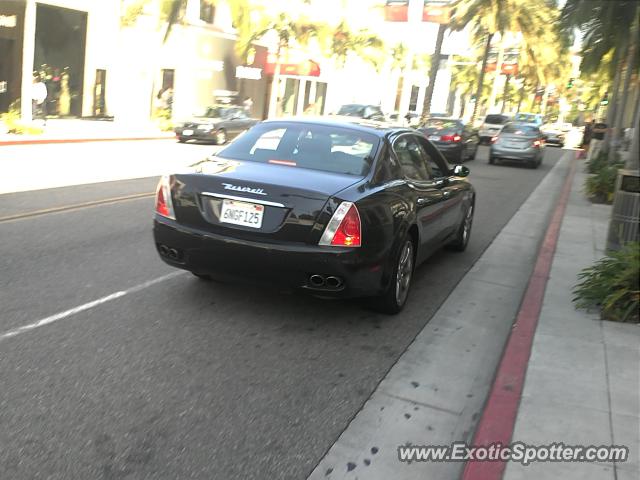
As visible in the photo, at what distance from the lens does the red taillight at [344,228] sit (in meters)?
5.06

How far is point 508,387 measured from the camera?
448 centimetres

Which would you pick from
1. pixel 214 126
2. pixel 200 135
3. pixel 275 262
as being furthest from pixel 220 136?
pixel 275 262

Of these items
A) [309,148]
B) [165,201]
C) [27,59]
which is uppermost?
[27,59]

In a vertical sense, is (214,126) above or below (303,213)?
below

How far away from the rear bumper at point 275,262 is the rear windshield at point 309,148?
0.91 meters

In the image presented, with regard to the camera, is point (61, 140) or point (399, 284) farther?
point (61, 140)

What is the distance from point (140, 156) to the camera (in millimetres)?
18031

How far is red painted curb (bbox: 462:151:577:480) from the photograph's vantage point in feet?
11.4

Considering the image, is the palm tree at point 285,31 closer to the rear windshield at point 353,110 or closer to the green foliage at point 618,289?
the rear windshield at point 353,110

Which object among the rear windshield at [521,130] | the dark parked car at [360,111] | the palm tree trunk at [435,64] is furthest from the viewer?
the palm tree trunk at [435,64]

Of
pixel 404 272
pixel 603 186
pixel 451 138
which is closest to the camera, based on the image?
pixel 404 272

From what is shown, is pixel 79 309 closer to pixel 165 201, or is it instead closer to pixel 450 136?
pixel 165 201

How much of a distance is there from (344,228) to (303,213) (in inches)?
13.0

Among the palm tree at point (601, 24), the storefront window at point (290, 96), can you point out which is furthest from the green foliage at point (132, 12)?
the storefront window at point (290, 96)
